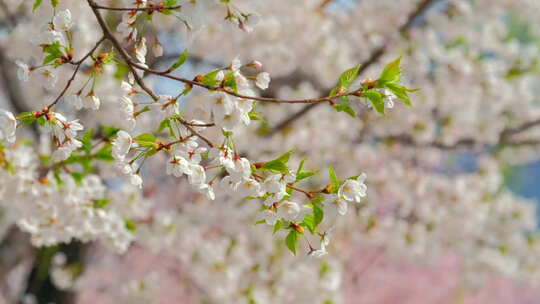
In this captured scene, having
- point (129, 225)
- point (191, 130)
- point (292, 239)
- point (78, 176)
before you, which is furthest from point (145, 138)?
point (129, 225)

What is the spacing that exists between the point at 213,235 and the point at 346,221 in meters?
1.57

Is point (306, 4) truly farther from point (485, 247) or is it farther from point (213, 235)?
point (485, 247)

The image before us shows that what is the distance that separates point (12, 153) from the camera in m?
1.70

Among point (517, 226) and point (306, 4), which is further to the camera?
point (517, 226)

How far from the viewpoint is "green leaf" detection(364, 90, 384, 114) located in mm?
1004

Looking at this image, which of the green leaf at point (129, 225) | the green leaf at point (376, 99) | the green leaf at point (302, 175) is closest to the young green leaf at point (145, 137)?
the green leaf at point (302, 175)

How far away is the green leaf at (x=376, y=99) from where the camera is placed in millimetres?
1004

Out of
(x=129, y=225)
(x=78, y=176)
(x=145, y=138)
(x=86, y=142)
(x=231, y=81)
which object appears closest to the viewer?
(x=231, y=81)

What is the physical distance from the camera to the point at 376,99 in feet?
3.30

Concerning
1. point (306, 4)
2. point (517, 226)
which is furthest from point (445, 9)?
point (517, 226)

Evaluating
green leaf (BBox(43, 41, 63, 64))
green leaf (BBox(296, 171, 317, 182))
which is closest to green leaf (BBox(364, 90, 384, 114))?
green leaf (BBox(296, 171, 317, 182))

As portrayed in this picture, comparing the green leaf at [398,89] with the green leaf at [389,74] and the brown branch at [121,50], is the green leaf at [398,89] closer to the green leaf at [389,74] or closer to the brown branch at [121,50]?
the green leaf at [389,74]

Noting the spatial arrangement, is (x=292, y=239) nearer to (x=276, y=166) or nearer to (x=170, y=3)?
(x=276, y=166)

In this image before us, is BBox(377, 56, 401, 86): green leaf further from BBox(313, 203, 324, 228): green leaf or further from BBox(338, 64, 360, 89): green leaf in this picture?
BBox(313, 203, 324, 228): green leaf
